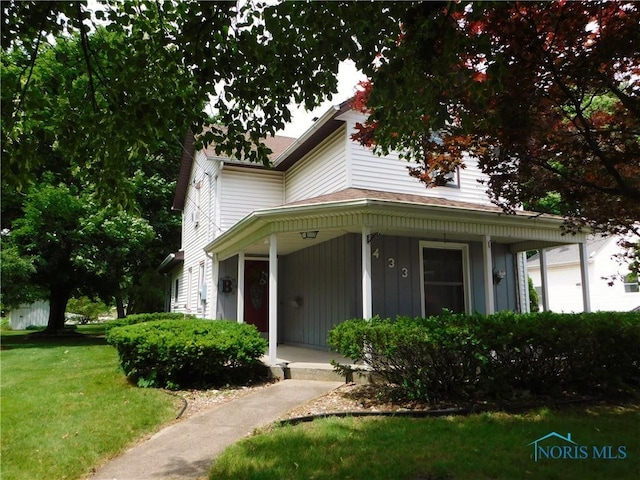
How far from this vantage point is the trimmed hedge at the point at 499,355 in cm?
583

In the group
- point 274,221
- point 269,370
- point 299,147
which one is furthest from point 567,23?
point 299,147

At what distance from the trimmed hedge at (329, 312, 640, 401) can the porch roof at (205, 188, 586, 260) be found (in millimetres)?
2159

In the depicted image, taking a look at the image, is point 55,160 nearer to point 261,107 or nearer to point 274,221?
point 274,221

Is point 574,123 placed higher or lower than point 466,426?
higher

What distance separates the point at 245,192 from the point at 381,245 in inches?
238


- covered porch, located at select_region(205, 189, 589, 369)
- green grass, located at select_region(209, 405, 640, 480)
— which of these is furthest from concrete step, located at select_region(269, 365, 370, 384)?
green grass, located at select_region(209, 405, 640, 480)

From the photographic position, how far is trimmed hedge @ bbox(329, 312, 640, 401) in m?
5.83

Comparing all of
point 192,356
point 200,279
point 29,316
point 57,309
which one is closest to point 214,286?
point 200,279

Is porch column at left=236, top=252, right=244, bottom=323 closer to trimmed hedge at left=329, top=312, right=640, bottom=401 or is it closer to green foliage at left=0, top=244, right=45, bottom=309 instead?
trimmed hedge at left=329, top=312, right=640, bottom=401

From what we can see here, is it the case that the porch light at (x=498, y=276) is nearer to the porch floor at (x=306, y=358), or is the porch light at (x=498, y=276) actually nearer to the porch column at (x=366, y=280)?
the porch floor at (x=306, y=358)

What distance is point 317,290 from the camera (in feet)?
35.4

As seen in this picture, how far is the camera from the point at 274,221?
834 cm

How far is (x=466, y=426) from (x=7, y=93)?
5.73 meters

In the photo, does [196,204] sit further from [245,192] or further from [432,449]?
[432,449]
